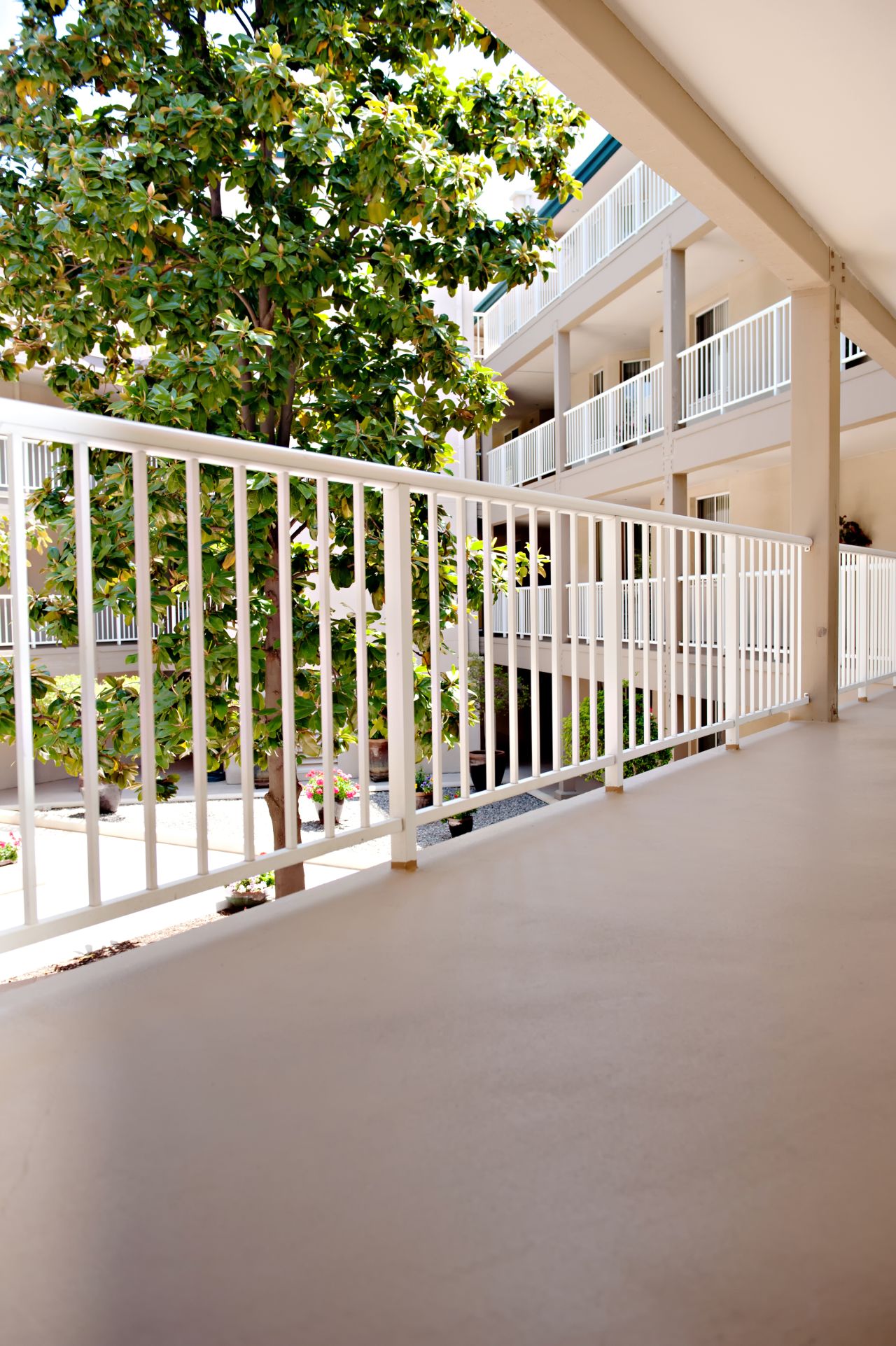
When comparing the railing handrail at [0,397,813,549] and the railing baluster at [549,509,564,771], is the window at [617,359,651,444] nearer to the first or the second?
the railing baluster at [549,509,564,771]

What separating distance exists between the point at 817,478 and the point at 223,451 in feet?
12.0

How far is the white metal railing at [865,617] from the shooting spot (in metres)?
5.35

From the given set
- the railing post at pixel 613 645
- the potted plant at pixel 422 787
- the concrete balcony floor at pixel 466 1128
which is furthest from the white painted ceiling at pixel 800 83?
the concrete balcony floor at pixel 466 1128

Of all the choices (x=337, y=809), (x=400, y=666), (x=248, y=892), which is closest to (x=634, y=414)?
(x=337, y=809)

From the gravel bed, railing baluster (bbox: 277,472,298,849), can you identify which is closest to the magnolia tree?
railing baluster (bbox: 277,472,298,849)

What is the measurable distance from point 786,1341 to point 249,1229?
0.45 metres

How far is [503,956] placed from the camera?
1472 mm

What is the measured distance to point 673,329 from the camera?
9836 mm

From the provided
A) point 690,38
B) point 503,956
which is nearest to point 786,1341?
point 503,956

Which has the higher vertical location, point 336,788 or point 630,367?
point 630,367

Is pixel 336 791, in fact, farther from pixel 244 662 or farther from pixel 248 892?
pixel 244 662

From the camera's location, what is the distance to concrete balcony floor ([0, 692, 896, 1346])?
2.42 ft

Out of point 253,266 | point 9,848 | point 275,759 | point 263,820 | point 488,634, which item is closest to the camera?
point 488,634

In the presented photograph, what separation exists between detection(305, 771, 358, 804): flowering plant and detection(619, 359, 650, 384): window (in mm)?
7480
